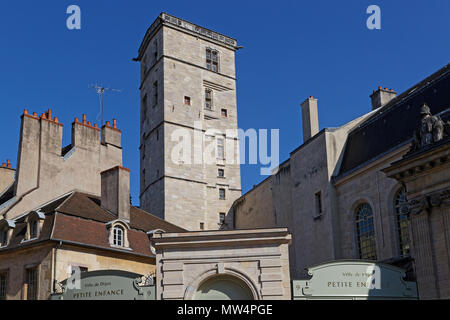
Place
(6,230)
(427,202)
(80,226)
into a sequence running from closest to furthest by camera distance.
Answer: (427,202) < (80,226) < (6,230)

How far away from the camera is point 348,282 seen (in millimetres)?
14906

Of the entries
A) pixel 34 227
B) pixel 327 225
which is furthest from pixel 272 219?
pixel 34 227

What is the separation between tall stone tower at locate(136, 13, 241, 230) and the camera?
120 ft

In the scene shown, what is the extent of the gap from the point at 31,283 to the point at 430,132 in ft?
45.8

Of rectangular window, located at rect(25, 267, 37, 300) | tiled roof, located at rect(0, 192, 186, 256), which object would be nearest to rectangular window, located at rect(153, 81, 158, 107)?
tiled roof, located at rect(0, 192, 186, 256)

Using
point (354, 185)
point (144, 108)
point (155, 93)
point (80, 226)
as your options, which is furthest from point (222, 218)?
point (80, 226)

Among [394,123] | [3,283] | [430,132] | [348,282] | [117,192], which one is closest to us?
[348,282]

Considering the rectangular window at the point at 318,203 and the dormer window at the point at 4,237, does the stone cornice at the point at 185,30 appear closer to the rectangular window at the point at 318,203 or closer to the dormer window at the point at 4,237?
the rectangular window at the point at 318,203

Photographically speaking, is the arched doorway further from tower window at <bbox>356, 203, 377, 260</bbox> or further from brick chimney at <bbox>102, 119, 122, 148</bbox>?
brick chimney at <bbox>102, 119, 122, 148</bbox>

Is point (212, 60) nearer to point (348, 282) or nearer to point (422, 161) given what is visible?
point (422, 161)

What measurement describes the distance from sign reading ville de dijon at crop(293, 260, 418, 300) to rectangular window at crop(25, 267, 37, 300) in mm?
10062
